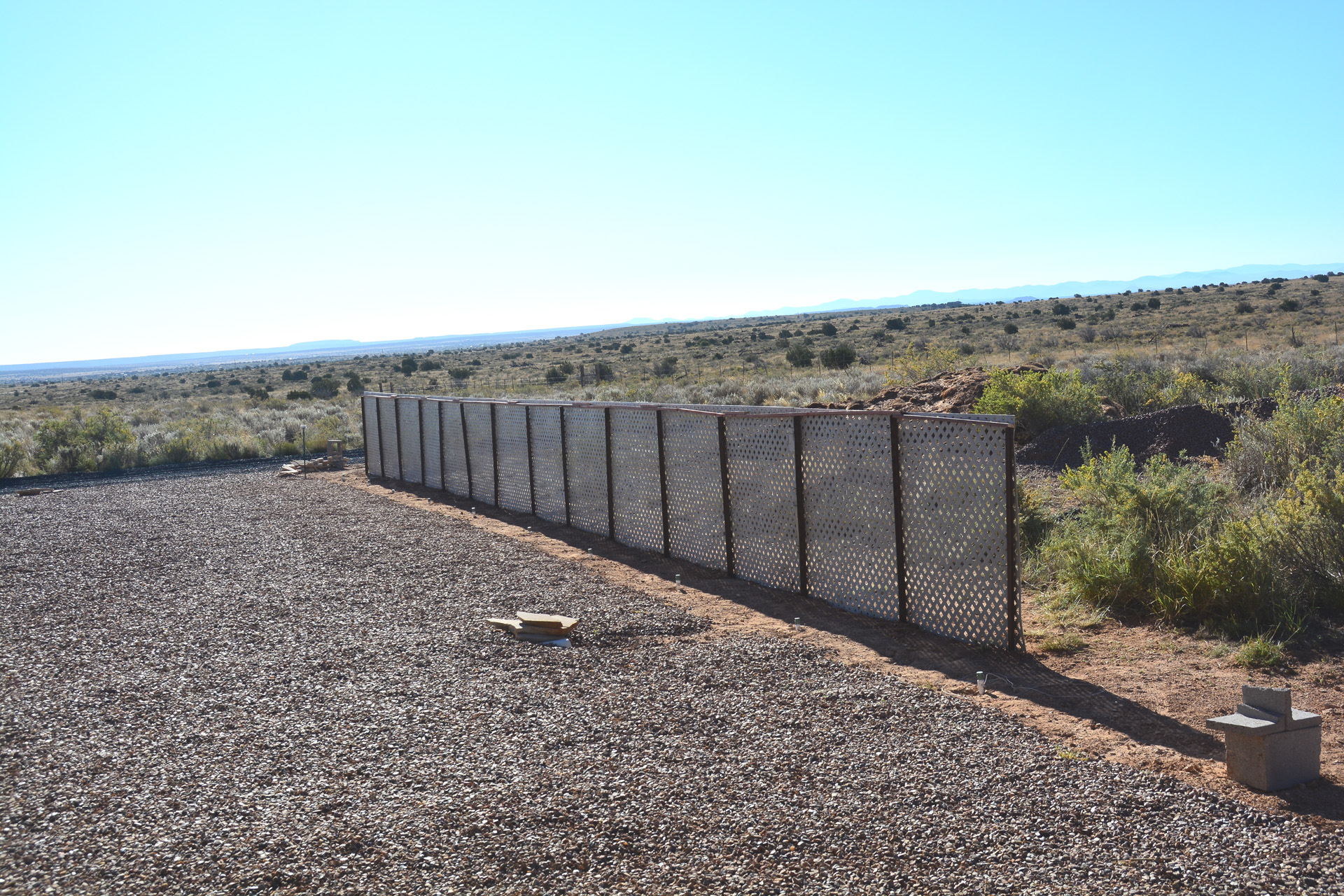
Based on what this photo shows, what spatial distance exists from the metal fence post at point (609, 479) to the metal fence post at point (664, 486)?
1.30 metres

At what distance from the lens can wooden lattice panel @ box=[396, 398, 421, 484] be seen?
67.4ft

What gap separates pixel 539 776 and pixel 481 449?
12.5 m

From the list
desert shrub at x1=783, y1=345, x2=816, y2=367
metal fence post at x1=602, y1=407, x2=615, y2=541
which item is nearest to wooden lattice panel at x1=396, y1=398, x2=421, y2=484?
metal fence post at x1=602, y1=407, x2=615, y2=541

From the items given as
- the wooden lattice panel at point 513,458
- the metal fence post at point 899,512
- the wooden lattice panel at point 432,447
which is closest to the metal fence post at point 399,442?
the wooden lattice panel at point 432,447

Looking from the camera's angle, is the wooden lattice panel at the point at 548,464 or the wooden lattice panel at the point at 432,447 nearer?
the wooden lattice panel at the point at 548,464

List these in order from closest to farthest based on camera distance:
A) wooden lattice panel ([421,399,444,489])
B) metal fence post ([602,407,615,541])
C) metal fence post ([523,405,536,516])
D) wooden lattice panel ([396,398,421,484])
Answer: metal fence post ([602,407,615,541])
metal fence post ([523,405,536,516])
wooden lattice panel ([421,399,444,489])
wooden lattice panel ([396,398,421,484])

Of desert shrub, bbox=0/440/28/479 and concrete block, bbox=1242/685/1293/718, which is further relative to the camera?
desert shrub, bbox=0/440/28/479

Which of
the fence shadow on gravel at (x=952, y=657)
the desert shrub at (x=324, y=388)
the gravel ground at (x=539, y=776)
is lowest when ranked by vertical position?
the fence shadow on gravel at (x=952, y=657)

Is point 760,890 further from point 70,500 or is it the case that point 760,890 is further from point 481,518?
point 70,500

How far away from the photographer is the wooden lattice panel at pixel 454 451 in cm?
1844

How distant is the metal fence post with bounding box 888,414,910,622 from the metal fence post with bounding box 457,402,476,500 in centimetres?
1103

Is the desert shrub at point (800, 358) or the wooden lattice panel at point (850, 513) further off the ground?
the desert shrub at point (800, 358)

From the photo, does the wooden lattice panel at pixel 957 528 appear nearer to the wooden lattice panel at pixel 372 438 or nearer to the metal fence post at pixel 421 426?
the metal fence post at pixel 421 426

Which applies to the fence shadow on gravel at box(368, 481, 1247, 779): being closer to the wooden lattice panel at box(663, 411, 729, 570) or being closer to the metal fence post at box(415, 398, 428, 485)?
the wooden lattice panel at box(663, 411, 729, 570)
